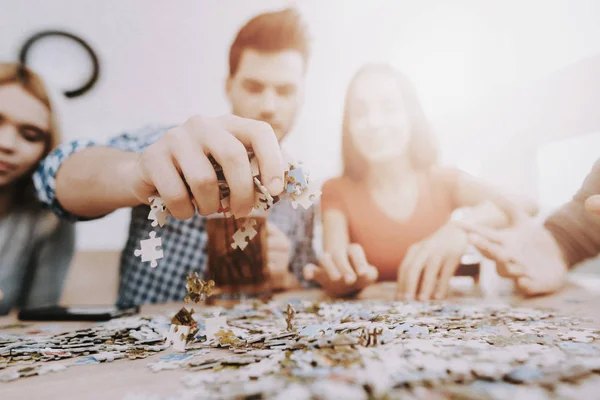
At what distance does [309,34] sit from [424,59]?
1.56 ft

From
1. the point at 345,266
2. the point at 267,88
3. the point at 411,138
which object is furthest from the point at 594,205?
the point at 267,88

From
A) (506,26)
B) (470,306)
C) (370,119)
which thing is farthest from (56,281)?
(506,26)

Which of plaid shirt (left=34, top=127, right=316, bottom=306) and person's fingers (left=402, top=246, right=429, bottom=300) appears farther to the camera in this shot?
plaid shirt (left=34, top=127, right=316, bottom=306)

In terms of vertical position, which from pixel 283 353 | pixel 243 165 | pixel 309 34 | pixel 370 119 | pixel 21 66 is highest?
pixel 309 34

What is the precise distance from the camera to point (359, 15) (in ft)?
5.48

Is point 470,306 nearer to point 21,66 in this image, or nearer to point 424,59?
point 424,59

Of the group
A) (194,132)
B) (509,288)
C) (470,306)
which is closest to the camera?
(194,132)

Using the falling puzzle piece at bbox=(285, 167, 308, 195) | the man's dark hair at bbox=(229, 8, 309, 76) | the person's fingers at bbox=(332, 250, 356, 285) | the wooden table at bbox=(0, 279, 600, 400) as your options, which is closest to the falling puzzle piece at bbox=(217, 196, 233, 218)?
the falling puzzle piece at bbox=(285, 167, 308, 195)

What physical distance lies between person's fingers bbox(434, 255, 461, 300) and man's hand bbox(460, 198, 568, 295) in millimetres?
108

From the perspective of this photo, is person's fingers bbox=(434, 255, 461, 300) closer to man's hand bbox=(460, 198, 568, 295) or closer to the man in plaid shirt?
man's hand bbox=(460, 198, 568, 295)

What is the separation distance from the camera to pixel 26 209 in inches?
59.9

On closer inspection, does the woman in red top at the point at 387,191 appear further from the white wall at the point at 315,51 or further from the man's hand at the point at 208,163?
the man's hand at the point at 208,163

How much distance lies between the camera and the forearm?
1.01 metres

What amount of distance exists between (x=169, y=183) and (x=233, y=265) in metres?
0.63
